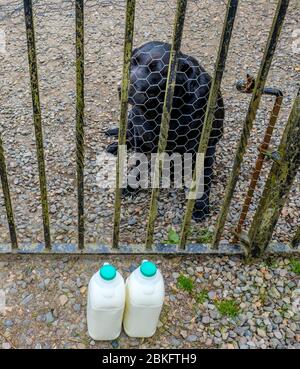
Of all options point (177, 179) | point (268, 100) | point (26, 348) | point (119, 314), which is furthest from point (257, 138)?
point (26, 348)

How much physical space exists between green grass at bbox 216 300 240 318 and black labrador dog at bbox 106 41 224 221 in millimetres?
624

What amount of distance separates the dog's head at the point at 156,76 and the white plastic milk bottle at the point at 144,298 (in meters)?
0.99

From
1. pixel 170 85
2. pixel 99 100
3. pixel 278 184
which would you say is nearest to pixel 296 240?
pixel 278 184

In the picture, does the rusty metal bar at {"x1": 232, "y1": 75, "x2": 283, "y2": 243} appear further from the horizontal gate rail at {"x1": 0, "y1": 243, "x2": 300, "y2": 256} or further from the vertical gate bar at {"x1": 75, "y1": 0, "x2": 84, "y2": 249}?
the vertical gate bar at {"x1": 75, "y1": 0, "x2": 84, "y2": 249}

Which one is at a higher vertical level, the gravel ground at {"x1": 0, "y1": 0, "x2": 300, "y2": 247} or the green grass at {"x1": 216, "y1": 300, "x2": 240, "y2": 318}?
the gravel ground at {"x1": 0, "y1": 0, "x2": 300, "y2": 247}

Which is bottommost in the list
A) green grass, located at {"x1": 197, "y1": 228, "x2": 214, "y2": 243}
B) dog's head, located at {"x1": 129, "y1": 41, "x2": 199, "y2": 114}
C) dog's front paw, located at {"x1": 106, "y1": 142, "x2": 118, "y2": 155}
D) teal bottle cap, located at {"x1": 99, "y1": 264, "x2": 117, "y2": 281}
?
green grass, located at {"x1": 197, "y1": 228, "x2": 214, "y2": 243}

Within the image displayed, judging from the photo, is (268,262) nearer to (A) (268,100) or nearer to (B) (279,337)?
(B) (279,337)

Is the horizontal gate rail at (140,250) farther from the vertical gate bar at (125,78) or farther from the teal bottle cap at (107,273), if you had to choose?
the teal bottle cap at (107,273)

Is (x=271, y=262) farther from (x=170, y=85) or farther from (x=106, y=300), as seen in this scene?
(x=170, y=85)

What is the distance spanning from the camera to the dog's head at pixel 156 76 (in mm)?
2576

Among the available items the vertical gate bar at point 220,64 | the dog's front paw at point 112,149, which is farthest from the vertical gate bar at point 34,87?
the dog's front paw at point 112,149

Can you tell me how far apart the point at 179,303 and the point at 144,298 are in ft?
1.42

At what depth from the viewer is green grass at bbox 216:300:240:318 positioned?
2.50m

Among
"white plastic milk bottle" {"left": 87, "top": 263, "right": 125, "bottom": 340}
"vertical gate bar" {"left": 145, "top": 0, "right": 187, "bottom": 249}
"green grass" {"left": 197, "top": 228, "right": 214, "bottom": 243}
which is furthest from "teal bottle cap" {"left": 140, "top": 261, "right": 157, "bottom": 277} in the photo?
"green grass" {"left": 197, "top": 228, "right": 214, "bottom": 243}
